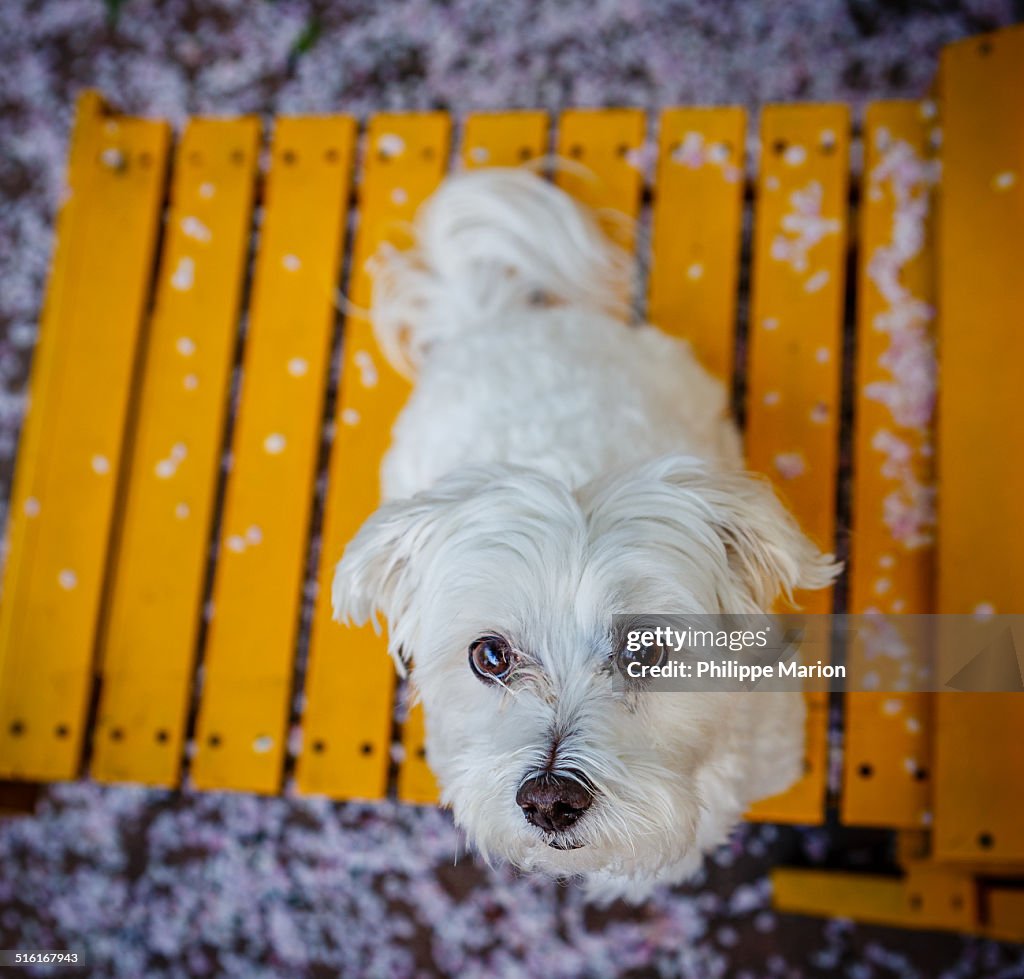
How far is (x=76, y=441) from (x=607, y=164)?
1.33 meters

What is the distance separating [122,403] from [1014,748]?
191 cm

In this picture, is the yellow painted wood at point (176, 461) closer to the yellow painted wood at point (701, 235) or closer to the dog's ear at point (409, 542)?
the dog's ear at point (409, 542)

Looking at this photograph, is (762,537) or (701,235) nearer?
(762,537)

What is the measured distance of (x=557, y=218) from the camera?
6.08 ft

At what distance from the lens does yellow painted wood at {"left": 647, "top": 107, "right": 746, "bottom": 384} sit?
189 cm

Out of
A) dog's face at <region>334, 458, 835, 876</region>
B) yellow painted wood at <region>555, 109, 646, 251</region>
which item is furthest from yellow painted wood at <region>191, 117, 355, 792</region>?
dog's face at <region>334, 458, 835, 876</region>

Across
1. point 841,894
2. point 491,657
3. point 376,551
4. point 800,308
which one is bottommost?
point 841,894

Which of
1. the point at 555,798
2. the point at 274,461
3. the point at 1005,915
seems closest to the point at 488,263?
the point at 274,461

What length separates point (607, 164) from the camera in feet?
6.52

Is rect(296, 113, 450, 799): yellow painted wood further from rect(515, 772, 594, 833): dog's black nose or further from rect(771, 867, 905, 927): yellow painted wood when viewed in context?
rect(771, 867, 905, 927): yellow painted wood

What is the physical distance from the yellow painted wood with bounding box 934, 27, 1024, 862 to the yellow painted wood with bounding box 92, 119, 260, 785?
1.49 m

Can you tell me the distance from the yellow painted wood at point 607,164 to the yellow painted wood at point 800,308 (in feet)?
0.90

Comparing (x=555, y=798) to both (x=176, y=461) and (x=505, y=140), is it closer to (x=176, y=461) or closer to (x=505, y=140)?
(x=176, y=461)

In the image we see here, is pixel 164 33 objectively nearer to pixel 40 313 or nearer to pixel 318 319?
pixel 40 313
